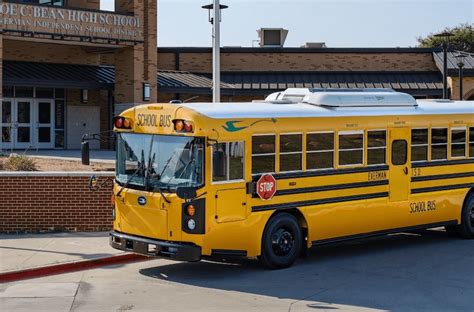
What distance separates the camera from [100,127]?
113 feet

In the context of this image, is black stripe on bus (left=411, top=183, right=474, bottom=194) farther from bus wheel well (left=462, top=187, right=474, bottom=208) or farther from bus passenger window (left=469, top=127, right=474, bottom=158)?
bus passenger window (left=469, top=127, right=474, bottom=158)

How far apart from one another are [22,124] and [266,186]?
2240 centimetres

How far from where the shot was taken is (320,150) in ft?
41.5

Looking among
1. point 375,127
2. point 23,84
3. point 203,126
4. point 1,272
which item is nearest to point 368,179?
point 375,127

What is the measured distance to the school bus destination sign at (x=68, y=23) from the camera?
92.9ft

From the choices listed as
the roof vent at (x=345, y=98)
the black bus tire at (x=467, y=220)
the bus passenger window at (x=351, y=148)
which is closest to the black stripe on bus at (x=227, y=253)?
the bus passenger window at (x=351, y=148)

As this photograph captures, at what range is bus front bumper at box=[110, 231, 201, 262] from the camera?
1102 cm

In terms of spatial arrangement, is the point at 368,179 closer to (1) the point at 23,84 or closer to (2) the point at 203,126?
(2) the point at 203,126

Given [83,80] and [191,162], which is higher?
[83,80]

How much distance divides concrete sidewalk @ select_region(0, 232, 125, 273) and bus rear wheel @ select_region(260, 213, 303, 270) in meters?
2.65

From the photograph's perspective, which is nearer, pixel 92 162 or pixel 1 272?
pixel 1 272

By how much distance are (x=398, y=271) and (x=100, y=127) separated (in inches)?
954

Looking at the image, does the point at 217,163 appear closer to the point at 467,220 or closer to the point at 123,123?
the point at 123,123

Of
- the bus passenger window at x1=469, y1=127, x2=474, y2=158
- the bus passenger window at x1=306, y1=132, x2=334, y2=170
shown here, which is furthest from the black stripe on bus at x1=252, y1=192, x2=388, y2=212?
the bus passenger window at x1=469, y1=127, x2=474, y2=158
